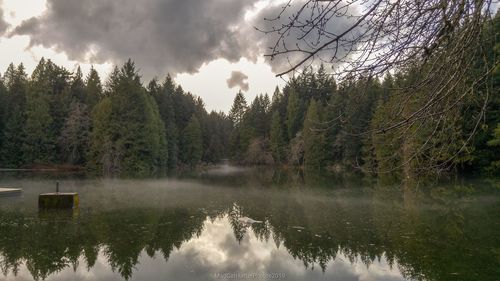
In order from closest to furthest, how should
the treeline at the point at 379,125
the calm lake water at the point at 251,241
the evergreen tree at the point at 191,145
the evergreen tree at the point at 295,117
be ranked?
the treeline at the point at 379,125 < the calm lake water at the point at 251,241 < the evergreen tree at the point at 191,145 < the evergreen tree at the point at 295,117

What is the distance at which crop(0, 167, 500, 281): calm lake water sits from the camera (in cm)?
838

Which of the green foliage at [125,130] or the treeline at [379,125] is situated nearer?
the treeline at [379,125]

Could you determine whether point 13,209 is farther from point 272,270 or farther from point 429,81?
point 429,81

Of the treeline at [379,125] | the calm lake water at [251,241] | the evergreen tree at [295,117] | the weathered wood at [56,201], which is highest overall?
the evergreen tree at [295,117]

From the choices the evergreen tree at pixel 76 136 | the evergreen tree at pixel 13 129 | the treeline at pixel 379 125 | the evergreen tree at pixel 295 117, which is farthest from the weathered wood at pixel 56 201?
the evergreen tree at pixel 295 117

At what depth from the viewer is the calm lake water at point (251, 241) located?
838cm

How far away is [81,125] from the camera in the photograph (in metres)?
50.5

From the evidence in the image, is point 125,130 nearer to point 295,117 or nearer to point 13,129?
point 13,129

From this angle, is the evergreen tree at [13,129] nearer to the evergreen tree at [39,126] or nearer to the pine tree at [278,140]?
the evergreen tree at [39,126]

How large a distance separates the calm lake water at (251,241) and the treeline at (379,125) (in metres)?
0.98

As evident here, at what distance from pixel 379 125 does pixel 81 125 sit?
51605 mm

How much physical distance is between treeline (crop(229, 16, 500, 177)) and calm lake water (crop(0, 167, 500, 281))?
38.4 inches

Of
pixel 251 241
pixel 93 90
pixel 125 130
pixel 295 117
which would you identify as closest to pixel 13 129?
pixel 93 90

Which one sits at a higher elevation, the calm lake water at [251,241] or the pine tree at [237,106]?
the pine tree at [237,106]
